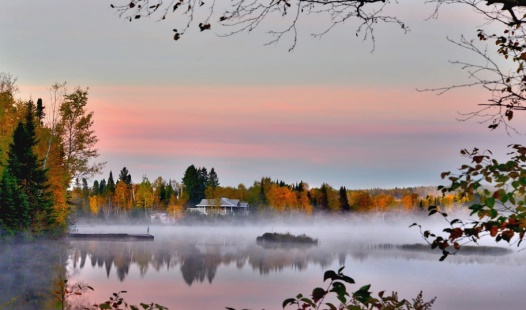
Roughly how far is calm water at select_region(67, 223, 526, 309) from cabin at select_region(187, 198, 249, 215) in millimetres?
80521

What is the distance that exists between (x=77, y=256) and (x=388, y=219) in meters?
145

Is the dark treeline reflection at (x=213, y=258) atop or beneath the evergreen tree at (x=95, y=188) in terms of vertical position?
beneath

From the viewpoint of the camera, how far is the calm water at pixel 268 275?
88.6ft

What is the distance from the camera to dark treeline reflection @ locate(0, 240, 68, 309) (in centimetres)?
2164

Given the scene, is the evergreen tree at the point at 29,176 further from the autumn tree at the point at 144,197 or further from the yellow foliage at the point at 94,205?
the yellow foliage at the point at 94,205

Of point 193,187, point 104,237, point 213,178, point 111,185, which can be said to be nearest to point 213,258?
point 104,237

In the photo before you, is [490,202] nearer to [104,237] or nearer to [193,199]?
[104,237]

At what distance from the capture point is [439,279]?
3469 centimetres

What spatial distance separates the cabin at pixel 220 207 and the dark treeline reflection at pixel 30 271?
87583 millimetres

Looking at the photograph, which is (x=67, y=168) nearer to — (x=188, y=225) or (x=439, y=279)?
(x=439, y=279)

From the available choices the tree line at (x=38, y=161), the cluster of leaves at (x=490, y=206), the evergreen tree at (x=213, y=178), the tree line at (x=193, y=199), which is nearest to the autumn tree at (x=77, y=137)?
the tree line at (x=38, y=161)

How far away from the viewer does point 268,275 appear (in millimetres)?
36812

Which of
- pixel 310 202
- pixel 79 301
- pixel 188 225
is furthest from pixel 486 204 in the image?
pixel 310 202

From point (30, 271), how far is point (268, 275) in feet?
43.0
